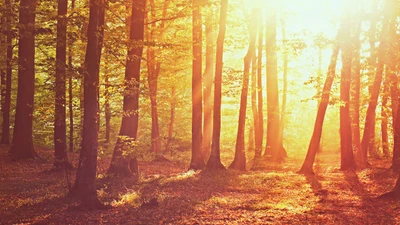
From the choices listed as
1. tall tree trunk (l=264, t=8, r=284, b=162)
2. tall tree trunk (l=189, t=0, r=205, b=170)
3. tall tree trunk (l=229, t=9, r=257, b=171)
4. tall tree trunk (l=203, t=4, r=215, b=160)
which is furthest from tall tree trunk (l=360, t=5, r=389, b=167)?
tall tree trunk (l=203, t=4, r=215, b=160)

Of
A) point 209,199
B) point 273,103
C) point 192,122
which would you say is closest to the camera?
point 209,199

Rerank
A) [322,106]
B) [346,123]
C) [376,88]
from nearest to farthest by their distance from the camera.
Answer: [322,106] < [346,123] < [376,88]

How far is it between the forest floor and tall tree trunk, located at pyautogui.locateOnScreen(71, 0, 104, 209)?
0.48 metres

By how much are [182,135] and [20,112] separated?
17804mm

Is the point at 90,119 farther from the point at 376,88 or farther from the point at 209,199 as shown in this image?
the point at 376,88

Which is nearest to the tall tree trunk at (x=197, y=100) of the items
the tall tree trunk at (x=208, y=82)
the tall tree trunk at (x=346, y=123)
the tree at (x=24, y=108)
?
the tall tree trunk at (x=208, y=82)

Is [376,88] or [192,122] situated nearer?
[192,122]

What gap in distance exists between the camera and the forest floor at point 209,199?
11.2 metres

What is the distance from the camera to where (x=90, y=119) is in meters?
11.8

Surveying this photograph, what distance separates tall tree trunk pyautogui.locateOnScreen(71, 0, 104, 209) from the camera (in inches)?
465

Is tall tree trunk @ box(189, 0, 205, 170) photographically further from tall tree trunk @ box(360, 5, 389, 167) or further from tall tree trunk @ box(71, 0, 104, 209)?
tall tree trunk @ box(71, 0, 104, 209)

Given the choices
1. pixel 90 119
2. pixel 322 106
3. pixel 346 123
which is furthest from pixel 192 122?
pixel 90 119

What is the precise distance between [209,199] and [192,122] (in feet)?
26.6

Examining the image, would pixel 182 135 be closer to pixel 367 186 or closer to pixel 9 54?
pixel 9 54
